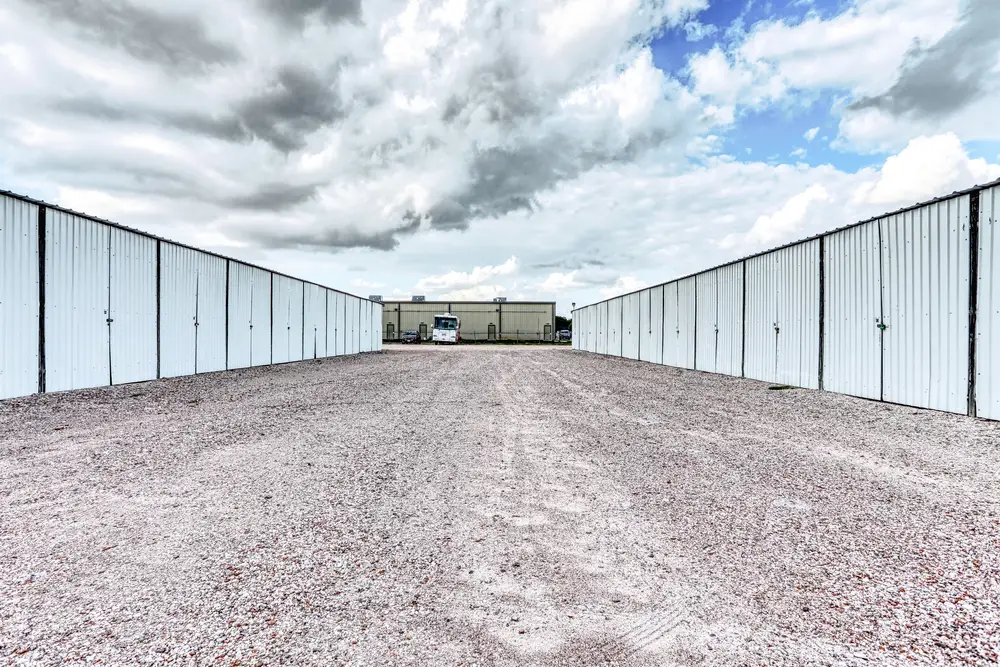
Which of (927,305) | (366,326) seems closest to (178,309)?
(927,305)

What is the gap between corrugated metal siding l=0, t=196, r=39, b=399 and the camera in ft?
30.6

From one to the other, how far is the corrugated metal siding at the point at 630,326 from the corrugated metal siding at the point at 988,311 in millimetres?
19090

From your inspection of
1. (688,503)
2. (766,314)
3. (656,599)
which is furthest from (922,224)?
(656,599)

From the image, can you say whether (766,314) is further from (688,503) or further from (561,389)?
(688,503)

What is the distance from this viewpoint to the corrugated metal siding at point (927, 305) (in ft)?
26.3

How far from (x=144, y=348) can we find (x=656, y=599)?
14.7 m

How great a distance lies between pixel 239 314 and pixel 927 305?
1987 centimetres

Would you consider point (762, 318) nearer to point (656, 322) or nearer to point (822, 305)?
point (822, 305)

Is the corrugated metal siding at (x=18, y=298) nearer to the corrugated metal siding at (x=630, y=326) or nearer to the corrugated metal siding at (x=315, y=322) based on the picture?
the corrugated metal siding at (x=315, y=322)

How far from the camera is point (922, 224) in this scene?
28.9 feet

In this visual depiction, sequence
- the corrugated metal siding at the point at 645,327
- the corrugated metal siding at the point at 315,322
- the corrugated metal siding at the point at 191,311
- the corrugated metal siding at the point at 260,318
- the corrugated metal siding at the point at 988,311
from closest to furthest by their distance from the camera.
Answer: the corrugated metal siding at the point at 988,311 < the corrugated metal siding at the point at 191,311 < the corrugated metal siding at the point at 260,318 < the corrugated metal siding at the point at 315,322 < the corrugated metal siding at the point at 645,327

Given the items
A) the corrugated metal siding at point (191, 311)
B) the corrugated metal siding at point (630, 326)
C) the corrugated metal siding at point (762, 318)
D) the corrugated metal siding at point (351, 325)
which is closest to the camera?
the corrugated metal siding at point (762, 318)

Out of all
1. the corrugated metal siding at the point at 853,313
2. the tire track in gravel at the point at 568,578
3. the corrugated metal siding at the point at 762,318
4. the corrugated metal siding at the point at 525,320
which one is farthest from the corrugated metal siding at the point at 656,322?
the corrugated metal siding at the point at 525,320

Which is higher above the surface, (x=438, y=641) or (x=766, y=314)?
(x=766, y=314)
